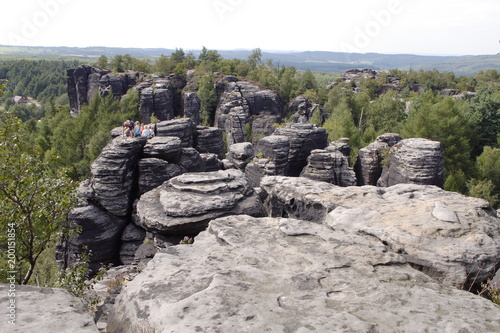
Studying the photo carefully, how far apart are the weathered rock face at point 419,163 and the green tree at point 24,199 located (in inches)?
1002

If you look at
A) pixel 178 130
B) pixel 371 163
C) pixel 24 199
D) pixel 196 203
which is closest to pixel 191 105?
pixel 178 130

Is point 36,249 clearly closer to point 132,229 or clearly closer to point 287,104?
point 132,229

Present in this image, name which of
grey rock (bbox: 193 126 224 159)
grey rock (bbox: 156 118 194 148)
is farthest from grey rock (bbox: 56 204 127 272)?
grey rock (bbox: 193 126 224 159)

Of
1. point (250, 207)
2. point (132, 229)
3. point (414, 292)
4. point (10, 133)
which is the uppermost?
point (10, 133)

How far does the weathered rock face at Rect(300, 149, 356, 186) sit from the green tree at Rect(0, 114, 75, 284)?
2308 cm

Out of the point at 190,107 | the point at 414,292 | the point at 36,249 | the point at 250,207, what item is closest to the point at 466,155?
the point at 250,207

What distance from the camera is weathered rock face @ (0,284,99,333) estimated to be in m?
5.18

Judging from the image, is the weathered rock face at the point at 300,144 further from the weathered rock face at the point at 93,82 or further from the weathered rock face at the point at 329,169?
the weathered rock face at the point at 93,82

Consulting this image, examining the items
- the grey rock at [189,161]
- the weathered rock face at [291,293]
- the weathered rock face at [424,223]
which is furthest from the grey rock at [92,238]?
the weathered rock face at [291,293]

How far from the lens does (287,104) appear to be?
82.4m

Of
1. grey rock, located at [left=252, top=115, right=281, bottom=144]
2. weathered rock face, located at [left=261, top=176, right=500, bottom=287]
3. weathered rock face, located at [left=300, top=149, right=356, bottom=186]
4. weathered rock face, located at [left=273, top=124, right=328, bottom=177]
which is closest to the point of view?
weathered rock face, located at [left=261, top=176, right=500, bottom=287]

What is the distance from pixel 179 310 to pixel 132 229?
1834 cm

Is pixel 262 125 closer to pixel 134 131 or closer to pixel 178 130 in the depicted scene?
pixel 178 130

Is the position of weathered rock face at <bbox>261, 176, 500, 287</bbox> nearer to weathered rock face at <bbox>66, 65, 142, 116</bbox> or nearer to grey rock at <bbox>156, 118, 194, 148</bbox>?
grey rock at <bbox>156, 118, 194, 148</bbox>
